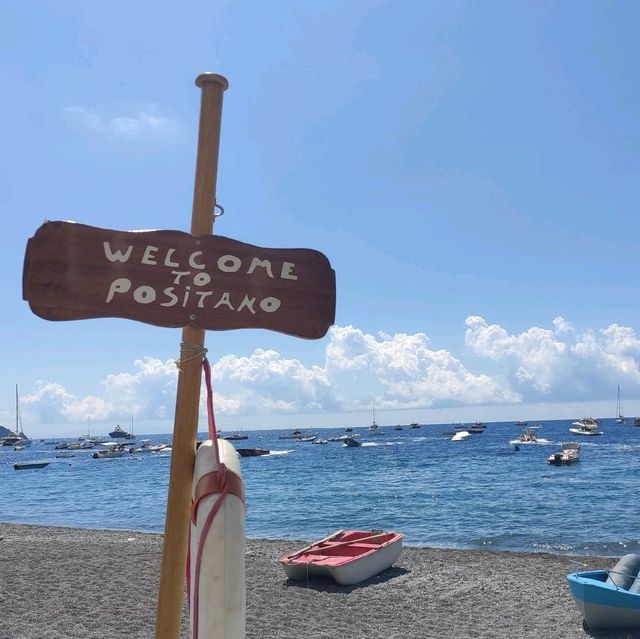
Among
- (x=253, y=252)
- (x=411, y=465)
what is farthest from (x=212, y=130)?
(x=411, y=465)

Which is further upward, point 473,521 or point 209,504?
point 209,504

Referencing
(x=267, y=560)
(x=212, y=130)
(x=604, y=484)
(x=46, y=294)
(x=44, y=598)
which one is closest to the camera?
(x=46, y=294)

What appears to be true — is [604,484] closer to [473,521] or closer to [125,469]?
[473,521]

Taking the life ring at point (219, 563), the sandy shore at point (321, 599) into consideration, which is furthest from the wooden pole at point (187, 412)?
the sandy shore at point (321, 599)

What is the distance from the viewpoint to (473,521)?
2553cm

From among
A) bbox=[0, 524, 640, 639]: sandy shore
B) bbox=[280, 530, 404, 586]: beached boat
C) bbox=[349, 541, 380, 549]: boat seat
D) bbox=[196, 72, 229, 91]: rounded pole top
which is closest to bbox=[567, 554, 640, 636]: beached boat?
bbox=[0, 524, 640, 639]: sandy shore

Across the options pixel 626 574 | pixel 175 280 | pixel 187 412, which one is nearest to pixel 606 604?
pixel 626 574

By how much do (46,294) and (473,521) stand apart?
25.3m

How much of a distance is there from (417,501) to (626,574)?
23.0 metres

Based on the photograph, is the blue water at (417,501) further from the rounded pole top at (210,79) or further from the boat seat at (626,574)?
the rounded pole top at (210,79)

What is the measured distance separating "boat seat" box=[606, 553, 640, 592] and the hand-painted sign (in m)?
9.11

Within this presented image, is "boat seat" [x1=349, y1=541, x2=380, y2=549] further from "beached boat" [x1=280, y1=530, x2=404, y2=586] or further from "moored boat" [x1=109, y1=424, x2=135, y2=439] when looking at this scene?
"moored boat" [x1=109, y1=424, x2=135, y2=439]

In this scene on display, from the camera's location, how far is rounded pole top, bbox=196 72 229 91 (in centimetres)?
310

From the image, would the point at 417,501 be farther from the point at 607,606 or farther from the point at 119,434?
the point at 119,434
